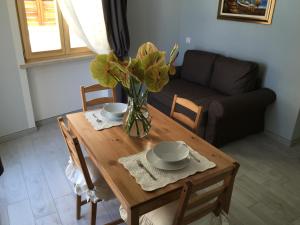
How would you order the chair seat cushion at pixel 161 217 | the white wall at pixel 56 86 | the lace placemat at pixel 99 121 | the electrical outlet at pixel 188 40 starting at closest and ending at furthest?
the chair seat cushion at pixel 161 217 → the lace placemat at pixel 99 121 → the white wall at pixel 56 86 → the electrical outlet at pixel 188 40

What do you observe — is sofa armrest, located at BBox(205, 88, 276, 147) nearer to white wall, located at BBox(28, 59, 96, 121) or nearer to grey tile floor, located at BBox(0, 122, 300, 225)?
grey tile floor, located at BBox(0, 122, 300, 225)

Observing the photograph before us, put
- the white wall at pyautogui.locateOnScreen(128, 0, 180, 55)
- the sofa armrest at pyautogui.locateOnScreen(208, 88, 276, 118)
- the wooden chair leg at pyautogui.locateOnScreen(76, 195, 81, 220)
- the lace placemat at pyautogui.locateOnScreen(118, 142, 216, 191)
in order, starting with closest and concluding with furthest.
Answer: the lace placemat at pyautogui.locateOnScreen(118, 142, 216, 191) → the wooden chair leg at pyautogui.locateOnScreen(76, 195, 81, 220) → the sofa armrest at pyautogui.locateOnScreen(208, 88, 276, 118) → the white wall at pyautogui.locateOnScreen(128, 0, 180, 55)

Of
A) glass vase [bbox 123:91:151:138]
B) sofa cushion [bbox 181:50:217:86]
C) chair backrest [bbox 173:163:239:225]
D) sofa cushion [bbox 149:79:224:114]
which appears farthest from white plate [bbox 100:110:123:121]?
sofa cushion [bbox 181:50:217:86]

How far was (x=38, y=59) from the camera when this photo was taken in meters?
3.13

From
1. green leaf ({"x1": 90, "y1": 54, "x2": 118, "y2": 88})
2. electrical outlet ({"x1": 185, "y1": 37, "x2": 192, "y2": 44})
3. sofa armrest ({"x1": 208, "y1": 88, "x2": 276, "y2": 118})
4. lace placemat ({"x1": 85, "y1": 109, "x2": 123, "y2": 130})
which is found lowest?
sofa armrest ({"x1": 208, "y1": 88, "x2": 276, "y2": 118})

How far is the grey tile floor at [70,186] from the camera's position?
6.61 ft

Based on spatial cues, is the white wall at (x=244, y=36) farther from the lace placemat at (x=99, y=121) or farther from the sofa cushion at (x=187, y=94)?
the lace placemat at (x=99, y=121)

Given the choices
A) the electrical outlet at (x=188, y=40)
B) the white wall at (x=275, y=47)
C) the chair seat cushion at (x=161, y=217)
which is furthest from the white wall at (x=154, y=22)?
the chair seat cushion at (x=161, y=217)

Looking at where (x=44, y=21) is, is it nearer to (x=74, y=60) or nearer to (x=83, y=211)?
(x=74, y=60)

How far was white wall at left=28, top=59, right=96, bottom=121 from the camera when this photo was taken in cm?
320

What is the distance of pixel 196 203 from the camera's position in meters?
1.26

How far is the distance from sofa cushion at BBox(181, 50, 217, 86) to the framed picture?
0.54 meters

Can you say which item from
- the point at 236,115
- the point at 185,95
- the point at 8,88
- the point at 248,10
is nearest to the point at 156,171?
the point at 236,115

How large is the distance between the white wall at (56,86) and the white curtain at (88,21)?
37cm
